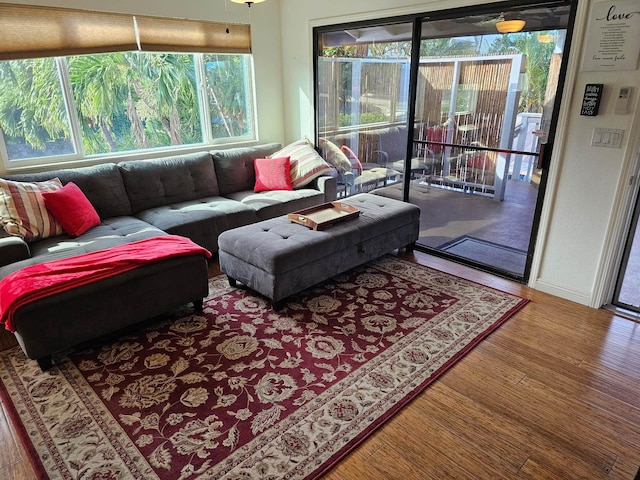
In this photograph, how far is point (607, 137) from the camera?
8.69 feet

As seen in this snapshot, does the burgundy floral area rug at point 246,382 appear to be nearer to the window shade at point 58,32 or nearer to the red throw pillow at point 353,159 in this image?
the red throw pillow at point 353,159

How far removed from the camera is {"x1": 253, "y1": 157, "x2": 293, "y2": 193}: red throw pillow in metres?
4.30

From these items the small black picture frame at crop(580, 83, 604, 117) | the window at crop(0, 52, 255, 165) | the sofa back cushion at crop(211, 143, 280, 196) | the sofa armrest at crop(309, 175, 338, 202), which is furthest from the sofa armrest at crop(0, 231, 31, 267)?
the small black picture frame at crop(580, 83, 604, 117)

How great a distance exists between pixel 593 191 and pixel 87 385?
327cm

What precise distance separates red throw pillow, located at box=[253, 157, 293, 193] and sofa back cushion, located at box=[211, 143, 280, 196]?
0.38 ft

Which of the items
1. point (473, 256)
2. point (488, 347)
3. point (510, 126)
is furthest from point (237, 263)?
point (510, 126)

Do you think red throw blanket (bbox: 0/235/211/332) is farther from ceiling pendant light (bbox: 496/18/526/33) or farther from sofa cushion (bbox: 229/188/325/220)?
ceiling pendant light (bbox: 496/18/526/33)

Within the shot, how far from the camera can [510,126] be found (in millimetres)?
3221

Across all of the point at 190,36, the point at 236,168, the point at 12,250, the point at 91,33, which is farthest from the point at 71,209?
the point at 190,36

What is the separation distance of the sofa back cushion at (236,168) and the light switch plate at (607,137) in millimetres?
3034

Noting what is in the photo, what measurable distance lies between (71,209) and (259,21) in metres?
2.80

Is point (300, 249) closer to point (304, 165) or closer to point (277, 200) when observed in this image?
point (277, 200)

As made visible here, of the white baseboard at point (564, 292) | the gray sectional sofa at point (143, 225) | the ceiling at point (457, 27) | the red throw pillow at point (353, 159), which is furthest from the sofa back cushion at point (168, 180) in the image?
the white baseboard at point (564, 292)

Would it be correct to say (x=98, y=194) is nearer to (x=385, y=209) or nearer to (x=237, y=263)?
(x=237, y=263)
